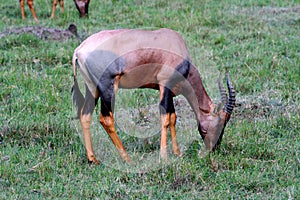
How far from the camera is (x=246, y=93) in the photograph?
28.6 feet

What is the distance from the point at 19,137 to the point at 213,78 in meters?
3.13

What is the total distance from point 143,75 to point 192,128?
1.21 metres

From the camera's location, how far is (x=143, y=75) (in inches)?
255

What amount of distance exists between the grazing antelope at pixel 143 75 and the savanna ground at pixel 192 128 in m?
0.32

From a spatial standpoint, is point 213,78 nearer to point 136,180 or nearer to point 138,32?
point 138,32

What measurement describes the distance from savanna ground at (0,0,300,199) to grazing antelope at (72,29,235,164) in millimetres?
320

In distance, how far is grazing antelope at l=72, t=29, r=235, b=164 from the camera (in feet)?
20.8

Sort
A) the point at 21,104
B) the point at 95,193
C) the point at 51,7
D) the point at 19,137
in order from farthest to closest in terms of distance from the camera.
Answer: the point at 51,7, the point at 21,104, the point at 19,137, the point at 95,193

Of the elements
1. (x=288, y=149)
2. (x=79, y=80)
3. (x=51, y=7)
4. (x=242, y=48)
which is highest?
(x=79, y=80)

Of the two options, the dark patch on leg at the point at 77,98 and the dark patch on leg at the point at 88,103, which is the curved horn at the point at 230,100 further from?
the dark patch on leg at the point at 77,98

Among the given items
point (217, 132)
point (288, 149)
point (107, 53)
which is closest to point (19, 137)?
point (107, 53)

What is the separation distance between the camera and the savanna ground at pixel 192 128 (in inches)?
231

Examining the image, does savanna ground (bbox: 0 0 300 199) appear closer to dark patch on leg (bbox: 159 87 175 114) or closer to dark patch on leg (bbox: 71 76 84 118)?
dark patch on leg (bbox: 71 76 84 118)

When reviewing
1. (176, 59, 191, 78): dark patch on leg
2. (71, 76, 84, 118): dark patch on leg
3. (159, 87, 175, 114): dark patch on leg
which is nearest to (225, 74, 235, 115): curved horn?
(176, 59, 191, 78): dark patch on leg
